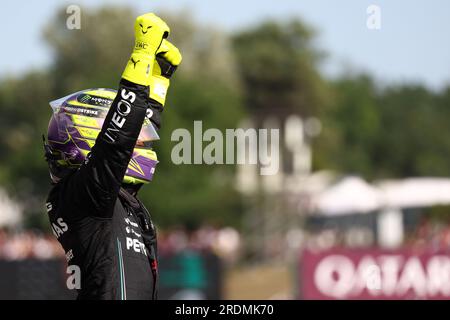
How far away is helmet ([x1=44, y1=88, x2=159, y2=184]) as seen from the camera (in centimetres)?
402

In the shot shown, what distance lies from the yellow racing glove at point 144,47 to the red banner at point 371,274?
11114mm

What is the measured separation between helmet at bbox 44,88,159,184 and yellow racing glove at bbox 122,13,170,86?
0.45 meters

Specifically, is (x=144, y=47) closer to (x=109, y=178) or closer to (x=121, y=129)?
(x=121, y=129)

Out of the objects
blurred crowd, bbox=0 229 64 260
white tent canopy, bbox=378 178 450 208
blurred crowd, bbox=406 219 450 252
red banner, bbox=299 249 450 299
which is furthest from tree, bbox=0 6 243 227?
red banner, bbox=299 249 450 299

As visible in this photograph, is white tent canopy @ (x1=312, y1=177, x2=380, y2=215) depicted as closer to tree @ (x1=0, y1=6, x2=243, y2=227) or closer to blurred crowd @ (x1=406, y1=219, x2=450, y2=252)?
blurred crowd @ (x1=406, y1=219, x2=450, y2=252)

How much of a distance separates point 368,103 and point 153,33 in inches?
3742

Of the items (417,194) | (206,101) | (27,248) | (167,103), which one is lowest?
(27,248)

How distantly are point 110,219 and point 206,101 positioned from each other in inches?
1753

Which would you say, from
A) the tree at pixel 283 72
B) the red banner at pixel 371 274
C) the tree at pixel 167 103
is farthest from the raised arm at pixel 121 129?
the tree at pixel 283 72

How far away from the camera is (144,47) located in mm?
3682

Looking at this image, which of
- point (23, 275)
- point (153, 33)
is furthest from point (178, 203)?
point (153, 33)

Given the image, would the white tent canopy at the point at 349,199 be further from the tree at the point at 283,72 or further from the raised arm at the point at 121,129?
the tree at the point at 283,72

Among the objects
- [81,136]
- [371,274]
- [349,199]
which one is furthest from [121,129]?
[349,199]

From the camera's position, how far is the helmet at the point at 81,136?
4.02m
